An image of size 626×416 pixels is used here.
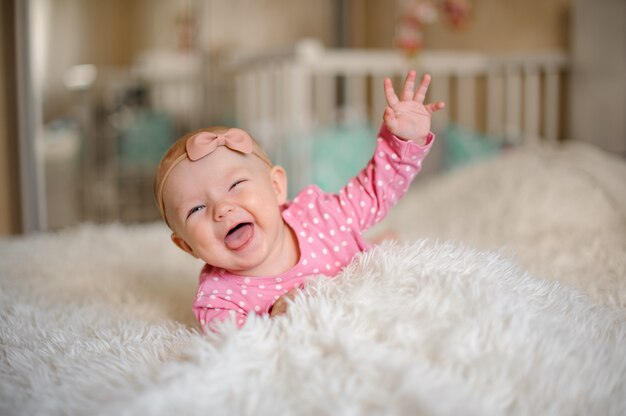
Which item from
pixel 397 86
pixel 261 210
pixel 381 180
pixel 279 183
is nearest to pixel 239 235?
pixel 261 210

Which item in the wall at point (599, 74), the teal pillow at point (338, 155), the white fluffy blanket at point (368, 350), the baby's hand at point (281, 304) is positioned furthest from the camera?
the teal pillow at point (338, 155)

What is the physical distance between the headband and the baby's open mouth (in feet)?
0.34

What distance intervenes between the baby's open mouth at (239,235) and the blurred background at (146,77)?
1513 mm

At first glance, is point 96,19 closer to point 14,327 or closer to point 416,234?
point 416,234

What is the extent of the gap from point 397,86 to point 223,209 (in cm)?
243

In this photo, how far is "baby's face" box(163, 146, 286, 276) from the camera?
0.81 meters

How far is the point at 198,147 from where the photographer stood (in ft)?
2.73

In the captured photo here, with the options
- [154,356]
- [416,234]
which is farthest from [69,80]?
[154,356]

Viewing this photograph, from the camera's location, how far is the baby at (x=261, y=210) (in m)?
0.82

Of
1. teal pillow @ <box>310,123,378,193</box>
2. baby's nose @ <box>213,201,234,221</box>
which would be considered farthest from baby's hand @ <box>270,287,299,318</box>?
teal pillow @ <box>310,123,378,193</box>

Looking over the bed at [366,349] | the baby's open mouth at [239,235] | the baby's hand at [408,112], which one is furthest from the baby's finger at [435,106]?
the baby's open mouth at [239,235]

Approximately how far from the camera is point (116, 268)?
1.42 metres

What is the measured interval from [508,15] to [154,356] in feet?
8.51

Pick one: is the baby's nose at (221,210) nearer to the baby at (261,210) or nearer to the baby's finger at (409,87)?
the baby at (261,210)
